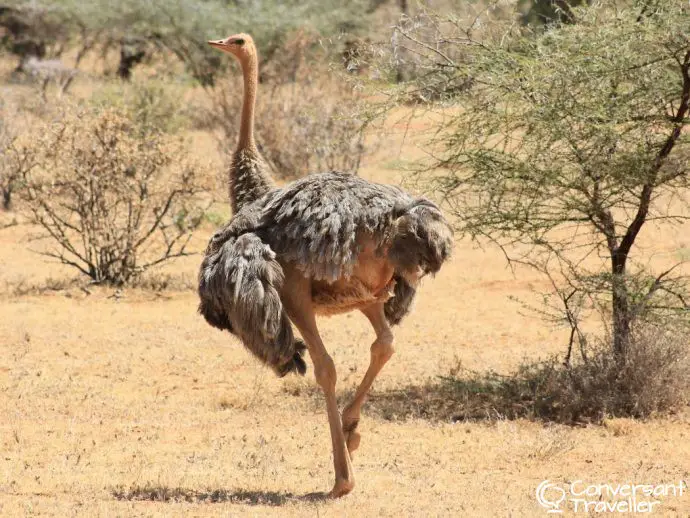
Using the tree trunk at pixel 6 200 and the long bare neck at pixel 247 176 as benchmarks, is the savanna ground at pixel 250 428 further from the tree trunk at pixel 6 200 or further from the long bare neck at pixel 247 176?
the tree trunk at pixel 6 200

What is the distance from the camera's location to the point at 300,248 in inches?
223

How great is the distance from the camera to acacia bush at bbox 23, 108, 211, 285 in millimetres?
12016

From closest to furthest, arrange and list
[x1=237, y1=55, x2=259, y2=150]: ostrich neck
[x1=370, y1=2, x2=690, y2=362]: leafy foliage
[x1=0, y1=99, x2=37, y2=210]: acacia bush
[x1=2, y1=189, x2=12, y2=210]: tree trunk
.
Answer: [x1=237, y1=55, x2=259, y2=150]: ostrich neck → [x1=370, y1=2, x2=690, y2=362]: leafy foliage → [x1=0, y1=99, x2=37, y2=210]: acacia bush → [x1=2, y1=189, x2=12, y2=210]: tree trunk

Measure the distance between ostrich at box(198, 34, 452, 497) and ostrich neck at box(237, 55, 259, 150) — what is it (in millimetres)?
589

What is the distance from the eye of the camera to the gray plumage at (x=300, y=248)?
5.58m

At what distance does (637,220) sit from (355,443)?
3.05 meters

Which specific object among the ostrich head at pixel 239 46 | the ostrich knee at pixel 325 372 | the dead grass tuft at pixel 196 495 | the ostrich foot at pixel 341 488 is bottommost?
the dead grass tuft at pixel 196 495

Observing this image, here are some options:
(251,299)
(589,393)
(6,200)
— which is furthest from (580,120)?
(6,200)

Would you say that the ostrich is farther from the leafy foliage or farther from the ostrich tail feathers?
the leafy foliage

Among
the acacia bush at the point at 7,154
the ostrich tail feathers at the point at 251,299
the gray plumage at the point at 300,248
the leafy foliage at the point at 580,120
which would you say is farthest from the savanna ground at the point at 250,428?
the acacia bush at the point at 7,154

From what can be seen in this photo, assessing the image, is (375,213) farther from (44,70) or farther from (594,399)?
(44,70)

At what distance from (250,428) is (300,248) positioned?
7.84ft

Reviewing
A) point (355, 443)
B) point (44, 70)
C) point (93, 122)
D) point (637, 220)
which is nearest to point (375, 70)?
point (637, 220)

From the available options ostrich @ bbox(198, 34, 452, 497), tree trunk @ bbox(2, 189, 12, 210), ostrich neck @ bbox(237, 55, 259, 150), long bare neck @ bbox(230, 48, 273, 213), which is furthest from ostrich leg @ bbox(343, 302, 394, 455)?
tree trunk @ bbox(2, 189, 12, 210)
